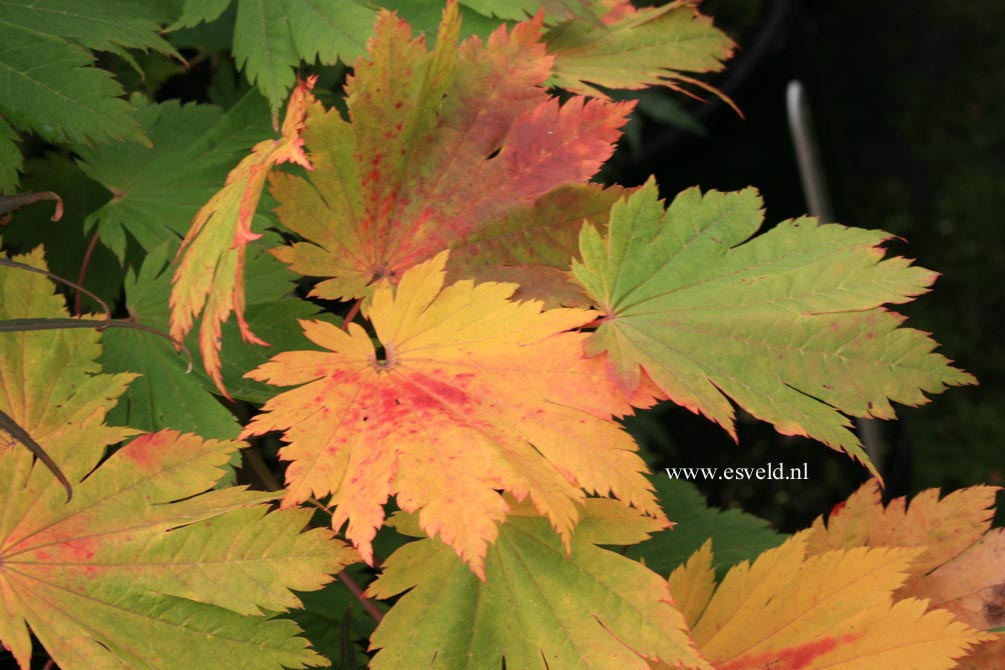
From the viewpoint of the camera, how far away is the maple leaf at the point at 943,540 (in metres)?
0.52

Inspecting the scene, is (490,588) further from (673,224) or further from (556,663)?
(673,224)

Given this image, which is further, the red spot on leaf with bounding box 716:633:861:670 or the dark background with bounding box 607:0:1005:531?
the dark background with bounding box 607:0:1005:531

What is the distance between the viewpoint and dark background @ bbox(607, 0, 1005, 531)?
228cm

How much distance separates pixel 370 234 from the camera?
20.2 inches

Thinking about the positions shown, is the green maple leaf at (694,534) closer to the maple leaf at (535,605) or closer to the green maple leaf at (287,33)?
the maple leaf at (535,605)

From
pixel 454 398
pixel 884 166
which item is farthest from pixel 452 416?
pixel 884 166

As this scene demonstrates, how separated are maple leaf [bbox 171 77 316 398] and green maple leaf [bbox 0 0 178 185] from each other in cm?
10

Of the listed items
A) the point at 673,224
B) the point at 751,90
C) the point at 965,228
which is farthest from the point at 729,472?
the point at 965,228

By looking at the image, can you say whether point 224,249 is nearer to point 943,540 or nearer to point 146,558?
point 146,558

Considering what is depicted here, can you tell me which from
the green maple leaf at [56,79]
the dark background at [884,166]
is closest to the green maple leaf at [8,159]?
the green maple leaf at [56,79]

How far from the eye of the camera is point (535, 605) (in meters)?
0.46

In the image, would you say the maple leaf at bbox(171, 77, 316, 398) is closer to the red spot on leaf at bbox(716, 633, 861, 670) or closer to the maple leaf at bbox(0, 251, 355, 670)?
the maple leaf at bbox(0, 251, 355, 670)

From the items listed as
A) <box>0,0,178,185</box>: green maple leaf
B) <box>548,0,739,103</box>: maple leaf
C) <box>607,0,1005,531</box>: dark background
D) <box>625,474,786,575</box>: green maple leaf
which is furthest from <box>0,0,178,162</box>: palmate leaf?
<box>607,0,1005,531</box>: dark background

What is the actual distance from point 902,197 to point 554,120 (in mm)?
2435
